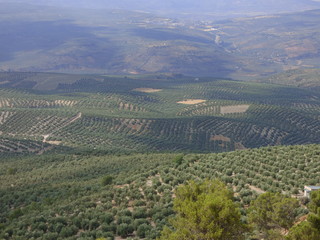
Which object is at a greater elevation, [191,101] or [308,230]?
[308,230]

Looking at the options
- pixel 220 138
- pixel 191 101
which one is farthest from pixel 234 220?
pixel 191 101

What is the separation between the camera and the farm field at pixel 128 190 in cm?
2255

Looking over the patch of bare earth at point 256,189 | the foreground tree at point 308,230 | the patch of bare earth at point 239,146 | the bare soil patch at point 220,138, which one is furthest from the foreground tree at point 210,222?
the bare soil patch at point 220,138

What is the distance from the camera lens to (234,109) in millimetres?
102625

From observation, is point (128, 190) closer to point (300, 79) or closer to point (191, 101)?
point (191, 101)

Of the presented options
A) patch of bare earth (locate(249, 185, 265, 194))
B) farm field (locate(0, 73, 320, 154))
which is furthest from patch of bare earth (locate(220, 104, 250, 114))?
patch of bare earth (locate(249, 185, 265, 194))

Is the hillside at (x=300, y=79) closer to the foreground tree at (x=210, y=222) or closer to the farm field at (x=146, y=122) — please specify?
the farm field at (x=146, y=122)

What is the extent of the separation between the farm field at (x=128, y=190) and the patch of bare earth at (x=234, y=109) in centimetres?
6201

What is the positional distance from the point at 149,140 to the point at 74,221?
166 feet

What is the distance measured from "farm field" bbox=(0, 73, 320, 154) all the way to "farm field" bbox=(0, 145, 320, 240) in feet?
72.9

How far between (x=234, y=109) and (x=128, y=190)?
7751 cm

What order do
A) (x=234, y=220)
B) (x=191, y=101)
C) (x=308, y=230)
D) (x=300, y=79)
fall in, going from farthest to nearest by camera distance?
1. (x=300, y=79)
2. (x=191, y=101)
3. (x=234, y=220)
4. (x=308, y=230)

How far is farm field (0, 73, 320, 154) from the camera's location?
229 ft

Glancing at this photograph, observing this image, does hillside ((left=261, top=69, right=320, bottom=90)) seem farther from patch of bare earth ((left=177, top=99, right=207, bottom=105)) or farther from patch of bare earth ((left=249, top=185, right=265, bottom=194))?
patch of bare earth ((left=249, top=185, right=265, bottom=194))
